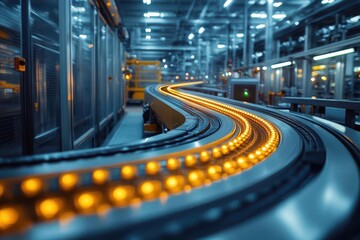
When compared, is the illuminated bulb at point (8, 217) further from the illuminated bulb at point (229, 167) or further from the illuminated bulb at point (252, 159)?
the illuminated bulb at point (252, 159)

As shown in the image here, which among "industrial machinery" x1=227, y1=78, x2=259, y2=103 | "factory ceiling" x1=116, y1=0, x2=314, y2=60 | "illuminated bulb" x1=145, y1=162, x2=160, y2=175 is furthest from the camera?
"factory ceiling" x1=116, y1=0, x2=314, y2=60

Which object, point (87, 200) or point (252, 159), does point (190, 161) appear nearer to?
point (252, 159)

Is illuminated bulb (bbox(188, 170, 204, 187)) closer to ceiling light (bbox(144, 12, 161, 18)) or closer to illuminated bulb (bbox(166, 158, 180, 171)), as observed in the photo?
illuminated bulb (bbox(166, 158, 180, 171))

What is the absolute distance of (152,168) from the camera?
3.67ft

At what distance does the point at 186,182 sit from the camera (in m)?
0.99

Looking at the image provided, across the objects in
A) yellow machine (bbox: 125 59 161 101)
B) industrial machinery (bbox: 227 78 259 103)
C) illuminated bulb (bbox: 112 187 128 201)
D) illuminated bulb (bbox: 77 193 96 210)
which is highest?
yellow machine (bbox: 125 59 161 101)

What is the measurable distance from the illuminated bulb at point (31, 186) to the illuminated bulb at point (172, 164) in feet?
1.45

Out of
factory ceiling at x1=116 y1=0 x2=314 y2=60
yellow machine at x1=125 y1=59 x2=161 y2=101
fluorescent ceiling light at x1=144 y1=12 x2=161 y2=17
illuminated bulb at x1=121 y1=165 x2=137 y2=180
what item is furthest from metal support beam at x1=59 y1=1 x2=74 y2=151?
yellow machine at x1=125 y1=59 x2=161 y2=101

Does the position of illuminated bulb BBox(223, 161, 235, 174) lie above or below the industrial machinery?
below

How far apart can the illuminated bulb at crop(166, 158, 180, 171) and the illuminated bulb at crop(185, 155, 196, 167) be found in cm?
4

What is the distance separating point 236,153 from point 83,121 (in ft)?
11.4

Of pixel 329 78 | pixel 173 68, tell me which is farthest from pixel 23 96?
pixel 173 68

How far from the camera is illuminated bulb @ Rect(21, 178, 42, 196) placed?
90cm

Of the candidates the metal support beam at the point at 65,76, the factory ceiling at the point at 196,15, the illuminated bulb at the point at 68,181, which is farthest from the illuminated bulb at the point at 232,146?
the factory ceiling at the point at 196,15
